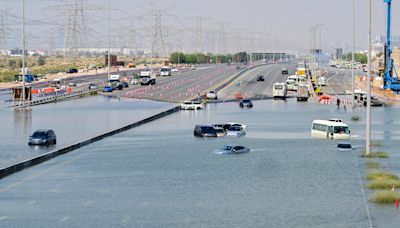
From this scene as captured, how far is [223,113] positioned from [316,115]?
37.2 ft

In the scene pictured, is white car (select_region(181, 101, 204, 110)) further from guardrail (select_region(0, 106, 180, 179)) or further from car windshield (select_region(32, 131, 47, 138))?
car windshield (select_region(32, 131, 47, 138))

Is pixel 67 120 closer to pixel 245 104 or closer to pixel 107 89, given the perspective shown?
pixel 245 104

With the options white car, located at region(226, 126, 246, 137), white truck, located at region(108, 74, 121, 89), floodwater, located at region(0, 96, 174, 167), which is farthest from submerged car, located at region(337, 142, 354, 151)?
white truck, located at region(108, 74, 121, 89)

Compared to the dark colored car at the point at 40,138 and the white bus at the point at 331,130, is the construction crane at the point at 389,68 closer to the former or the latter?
the white bus at the point at 331,130

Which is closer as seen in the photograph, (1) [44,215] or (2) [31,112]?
(1) [44,215]

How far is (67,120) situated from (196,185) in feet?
154

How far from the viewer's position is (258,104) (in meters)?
134

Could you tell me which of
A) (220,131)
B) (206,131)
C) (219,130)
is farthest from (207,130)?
(220,131)

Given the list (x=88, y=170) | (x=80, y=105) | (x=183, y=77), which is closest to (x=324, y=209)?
(x=88, y=170)

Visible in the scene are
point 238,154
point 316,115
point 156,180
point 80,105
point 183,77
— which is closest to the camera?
point 156,180

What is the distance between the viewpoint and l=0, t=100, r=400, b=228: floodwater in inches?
1748

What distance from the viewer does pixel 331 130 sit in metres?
85.5

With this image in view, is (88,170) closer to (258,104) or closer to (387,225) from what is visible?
(387,225)

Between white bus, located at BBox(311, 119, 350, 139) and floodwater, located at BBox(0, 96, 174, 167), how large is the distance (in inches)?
805
